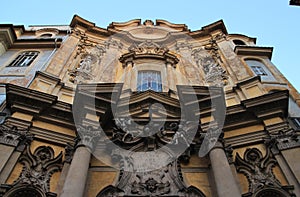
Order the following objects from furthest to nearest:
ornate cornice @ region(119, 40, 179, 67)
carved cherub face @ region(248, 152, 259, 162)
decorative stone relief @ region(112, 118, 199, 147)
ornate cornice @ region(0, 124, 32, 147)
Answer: ornate cornice @ region(119, 40, 179, 67)
decorative stone relief @ region(112, 118, 199, 147)
carved cherub face @ region(248, 152, 259, 162)
ornate cornice @ region(0, 124, 32, 147)

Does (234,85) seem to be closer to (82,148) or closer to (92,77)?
(92,77)

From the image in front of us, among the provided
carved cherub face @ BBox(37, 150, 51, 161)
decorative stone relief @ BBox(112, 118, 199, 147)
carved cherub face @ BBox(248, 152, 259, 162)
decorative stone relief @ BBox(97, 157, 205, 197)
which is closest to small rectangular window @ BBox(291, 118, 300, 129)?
carved cherub face @ BBox(248, 152, 259, 162)

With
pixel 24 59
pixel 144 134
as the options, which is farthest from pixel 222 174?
pixel 24 59

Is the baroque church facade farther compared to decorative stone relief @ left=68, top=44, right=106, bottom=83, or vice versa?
→ decorative stone relief @ left=68, top=44, right=106, bottom=83

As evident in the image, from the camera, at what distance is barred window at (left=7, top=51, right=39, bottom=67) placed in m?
14.6

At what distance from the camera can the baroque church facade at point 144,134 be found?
823 cm

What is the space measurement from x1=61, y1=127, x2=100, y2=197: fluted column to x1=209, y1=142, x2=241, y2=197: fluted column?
361 cm

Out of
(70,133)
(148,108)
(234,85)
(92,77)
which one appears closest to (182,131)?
(148,108)

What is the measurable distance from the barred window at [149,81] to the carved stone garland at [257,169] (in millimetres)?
5564

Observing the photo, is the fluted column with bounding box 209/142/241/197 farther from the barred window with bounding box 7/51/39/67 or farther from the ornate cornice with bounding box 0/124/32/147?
the barred window with bounding box 7/51/39/67

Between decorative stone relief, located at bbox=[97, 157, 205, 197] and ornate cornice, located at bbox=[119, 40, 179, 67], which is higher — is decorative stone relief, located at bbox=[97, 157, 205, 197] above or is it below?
below

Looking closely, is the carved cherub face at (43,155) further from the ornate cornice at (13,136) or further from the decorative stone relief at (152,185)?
the decorative stone relief at (152,185)

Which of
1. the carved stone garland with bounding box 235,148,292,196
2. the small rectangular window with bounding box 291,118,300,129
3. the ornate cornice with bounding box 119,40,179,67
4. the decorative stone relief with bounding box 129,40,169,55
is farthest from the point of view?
the decorative stone relief with bounding box 129,40,169,55

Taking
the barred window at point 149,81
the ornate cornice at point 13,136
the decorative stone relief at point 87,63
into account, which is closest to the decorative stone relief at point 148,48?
the barred window at point 149,81
